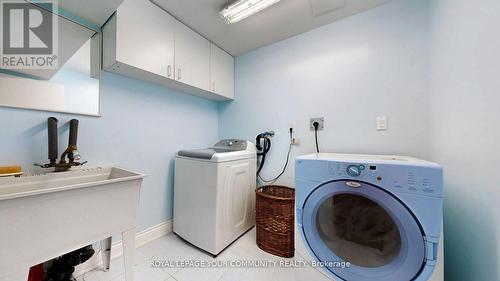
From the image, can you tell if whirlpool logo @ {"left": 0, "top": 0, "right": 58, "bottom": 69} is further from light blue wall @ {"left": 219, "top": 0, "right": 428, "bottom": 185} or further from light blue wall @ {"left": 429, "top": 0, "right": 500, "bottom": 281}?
light blue wall @ {"left": 429, "top": 0, "right": 500, "bottom": 281}

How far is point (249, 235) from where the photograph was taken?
173cm

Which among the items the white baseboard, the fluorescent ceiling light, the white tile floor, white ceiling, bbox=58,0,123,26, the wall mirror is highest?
the fluorescent ceiling light

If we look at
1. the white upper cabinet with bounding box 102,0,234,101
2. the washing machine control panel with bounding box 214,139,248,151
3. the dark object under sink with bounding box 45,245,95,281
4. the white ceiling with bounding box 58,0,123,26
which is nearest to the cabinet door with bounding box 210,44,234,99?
the white upper cabinet with bounding box 102,0,234,101

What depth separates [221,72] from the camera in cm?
202

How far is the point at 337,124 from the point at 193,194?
4.90ft

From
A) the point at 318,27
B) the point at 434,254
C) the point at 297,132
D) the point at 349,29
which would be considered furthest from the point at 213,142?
the point at 434,254

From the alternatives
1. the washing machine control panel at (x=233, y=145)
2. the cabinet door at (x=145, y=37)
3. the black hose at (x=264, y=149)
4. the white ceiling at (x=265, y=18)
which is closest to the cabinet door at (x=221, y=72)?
the white ceiling at (x=265, y=18)

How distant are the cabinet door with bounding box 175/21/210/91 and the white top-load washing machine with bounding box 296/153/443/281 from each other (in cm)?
Answer: 132

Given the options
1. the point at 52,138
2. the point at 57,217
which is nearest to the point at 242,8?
A: the point at 52,138

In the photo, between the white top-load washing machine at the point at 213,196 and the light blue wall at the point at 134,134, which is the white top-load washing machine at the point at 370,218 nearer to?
the white top-load washing machine at the point at 213,196

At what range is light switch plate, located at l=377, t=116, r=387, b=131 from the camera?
142 cm

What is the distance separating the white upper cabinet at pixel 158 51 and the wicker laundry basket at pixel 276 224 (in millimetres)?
1329

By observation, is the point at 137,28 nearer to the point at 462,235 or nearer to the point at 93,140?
the point at 93,140

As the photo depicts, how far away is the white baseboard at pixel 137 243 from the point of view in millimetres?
1195
